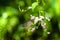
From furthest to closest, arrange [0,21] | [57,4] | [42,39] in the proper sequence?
[42,39] < [0,21] < [57,4]

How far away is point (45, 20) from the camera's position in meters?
1.46

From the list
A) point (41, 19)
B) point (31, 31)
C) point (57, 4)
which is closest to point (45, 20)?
point (41, 19)

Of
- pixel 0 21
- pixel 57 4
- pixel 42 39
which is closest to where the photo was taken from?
pixel 57 4

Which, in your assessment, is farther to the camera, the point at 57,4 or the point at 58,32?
the point at 58,32

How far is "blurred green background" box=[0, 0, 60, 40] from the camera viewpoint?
1.45m

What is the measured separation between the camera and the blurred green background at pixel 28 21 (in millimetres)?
1452

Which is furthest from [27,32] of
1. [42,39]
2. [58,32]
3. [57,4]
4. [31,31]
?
[57,4]

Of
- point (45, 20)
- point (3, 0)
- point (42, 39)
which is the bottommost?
point (42, 39)

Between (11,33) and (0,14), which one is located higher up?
(0,14)

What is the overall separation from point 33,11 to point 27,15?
7 cm

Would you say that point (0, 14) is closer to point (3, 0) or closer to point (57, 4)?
point (3, 0)

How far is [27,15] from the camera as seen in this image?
152 centimetres

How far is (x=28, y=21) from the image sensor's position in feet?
4.98

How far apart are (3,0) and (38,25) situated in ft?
1.11
